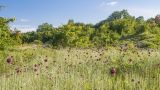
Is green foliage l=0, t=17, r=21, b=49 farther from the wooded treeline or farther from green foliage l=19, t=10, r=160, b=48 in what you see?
green foliage l=19, t=10, r=160, b=48

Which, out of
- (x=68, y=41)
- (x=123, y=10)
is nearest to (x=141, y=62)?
(x=68, y=41)

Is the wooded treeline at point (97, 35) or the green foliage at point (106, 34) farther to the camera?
the green foliage at point (106, 34)

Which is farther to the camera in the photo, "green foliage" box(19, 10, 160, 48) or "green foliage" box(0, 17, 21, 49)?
"green foliage" box(19, 10, 160, 48)

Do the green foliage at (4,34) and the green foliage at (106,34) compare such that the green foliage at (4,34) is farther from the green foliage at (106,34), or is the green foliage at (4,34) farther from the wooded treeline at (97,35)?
the green foliage at (106,34)

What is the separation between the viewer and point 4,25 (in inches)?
515

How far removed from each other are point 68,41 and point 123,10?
34013 millimetres

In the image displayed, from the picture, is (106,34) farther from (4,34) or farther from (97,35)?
(4,34)

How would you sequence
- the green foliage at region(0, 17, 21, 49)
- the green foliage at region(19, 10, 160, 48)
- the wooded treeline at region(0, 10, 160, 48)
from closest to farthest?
1. the green foliage at region(0, 17, 21, 49)
2. the wooded treeline at region(0, 10, 160, 48)
3. the green foliage at region(19, 10, 160, 48)

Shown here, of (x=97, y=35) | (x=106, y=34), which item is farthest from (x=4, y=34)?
(x=97, y=35)

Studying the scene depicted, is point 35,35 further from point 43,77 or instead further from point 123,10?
point 43,77

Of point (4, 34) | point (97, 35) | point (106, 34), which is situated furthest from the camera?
point (97, 35)

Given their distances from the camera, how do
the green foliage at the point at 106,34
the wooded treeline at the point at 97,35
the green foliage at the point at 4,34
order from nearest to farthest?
1. the green foliage at the point at 4,34
2. the wooded treeline at the point at 97,35
3. the green foliage at the point at 106,34

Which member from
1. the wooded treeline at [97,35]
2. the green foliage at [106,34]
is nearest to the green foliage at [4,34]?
the wooded treeline at [97,35]

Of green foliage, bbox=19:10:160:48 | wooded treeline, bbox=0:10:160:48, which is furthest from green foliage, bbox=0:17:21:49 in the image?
green foliage, bbox=19:10:160:48
